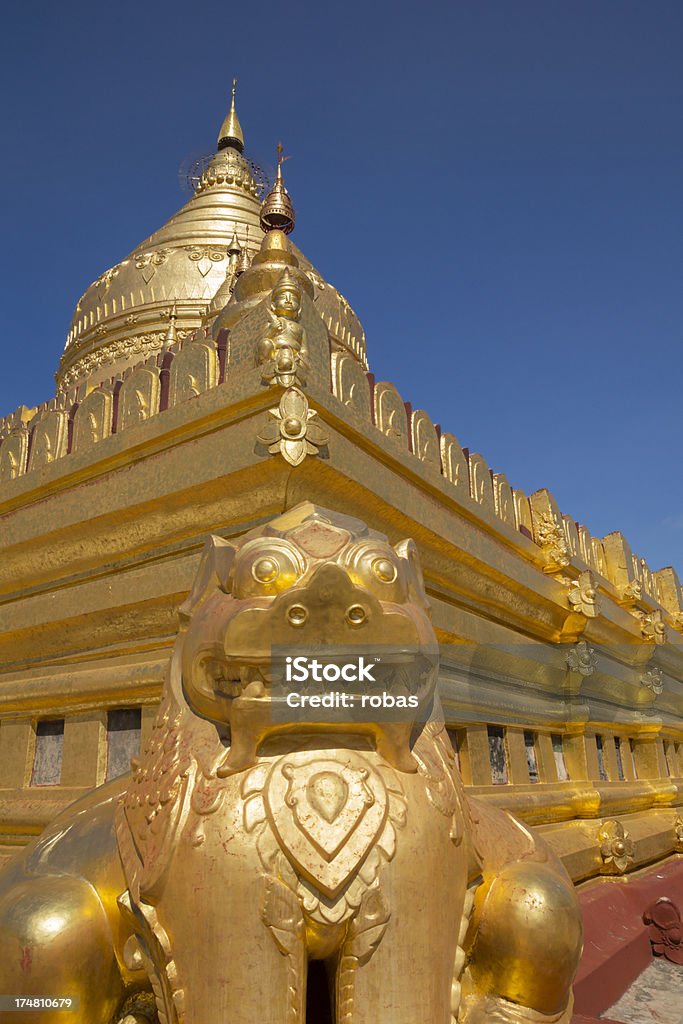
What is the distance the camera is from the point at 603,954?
4.44 m

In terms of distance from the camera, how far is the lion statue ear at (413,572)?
2281 mm

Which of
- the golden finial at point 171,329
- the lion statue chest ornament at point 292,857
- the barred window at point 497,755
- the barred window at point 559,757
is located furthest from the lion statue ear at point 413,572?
the golden finial at point 171,329

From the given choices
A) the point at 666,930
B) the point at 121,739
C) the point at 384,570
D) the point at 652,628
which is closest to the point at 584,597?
the point at 652,628

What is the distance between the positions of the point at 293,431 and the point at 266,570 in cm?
183

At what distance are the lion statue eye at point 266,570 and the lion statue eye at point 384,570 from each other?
0.30 m

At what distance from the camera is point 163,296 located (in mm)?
13586

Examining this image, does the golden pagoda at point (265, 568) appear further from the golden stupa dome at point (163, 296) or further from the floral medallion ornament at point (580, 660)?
the golden stupa dome at point (163, 296)

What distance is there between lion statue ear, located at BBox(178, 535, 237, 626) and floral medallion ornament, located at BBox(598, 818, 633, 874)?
5390mm

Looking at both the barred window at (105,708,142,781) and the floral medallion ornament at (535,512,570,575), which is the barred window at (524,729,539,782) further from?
the barred window at (105,708,142,781)

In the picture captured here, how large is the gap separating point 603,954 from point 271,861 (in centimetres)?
370

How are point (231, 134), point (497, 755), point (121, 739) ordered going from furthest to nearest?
point (231, 134)
point (497, 755)
point (121, 739)

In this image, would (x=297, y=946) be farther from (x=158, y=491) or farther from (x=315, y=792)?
(x=158, y=491)

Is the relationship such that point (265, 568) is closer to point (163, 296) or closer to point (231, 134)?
point (163, 296)

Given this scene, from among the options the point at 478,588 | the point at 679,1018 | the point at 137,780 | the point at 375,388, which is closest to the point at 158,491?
the point at 375,388
